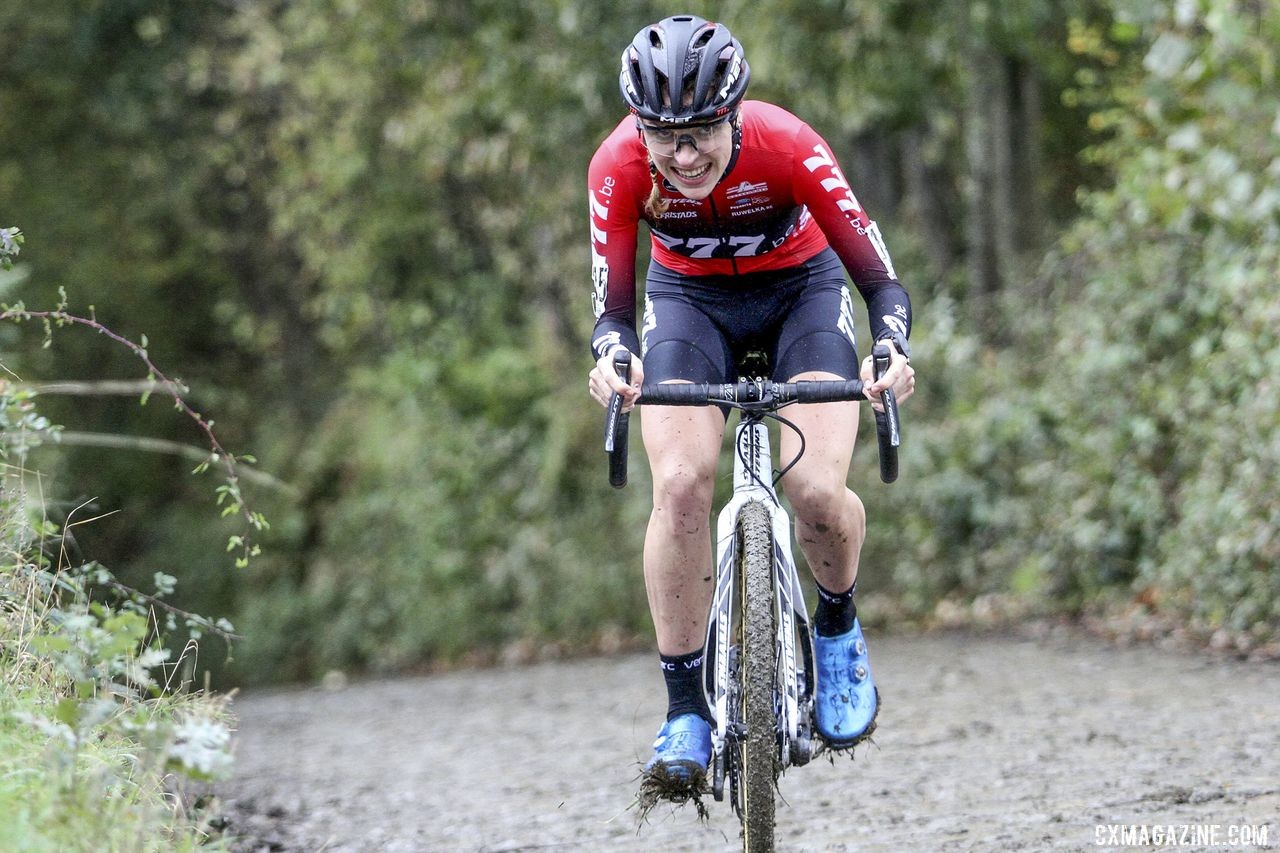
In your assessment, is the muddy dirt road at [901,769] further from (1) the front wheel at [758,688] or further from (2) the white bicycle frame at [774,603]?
(1) the front wheel at [758,688]

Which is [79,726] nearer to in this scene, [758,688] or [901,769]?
[758,688]

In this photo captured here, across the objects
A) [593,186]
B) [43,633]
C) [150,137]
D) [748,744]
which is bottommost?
[748,744]

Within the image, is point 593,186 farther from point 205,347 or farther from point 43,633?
point 205,347

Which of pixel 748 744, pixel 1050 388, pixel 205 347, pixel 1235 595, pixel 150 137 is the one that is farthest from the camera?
pixel 205 347

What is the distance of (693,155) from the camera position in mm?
4891

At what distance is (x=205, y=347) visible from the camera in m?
25.4

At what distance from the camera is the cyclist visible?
16.0ft

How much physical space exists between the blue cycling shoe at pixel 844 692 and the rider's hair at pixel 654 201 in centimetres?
150

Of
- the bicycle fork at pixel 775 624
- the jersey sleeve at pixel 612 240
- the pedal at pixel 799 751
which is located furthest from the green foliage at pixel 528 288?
the pedal at pixel 799 751

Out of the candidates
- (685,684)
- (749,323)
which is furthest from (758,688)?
(749,323)

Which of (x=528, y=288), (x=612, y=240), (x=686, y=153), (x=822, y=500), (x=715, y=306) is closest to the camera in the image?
(x=686, y=153)

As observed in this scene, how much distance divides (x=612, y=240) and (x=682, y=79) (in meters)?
0.64

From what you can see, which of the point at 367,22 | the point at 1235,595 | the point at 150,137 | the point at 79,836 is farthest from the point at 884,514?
the point at 150,137

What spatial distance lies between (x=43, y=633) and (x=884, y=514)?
1016cm
